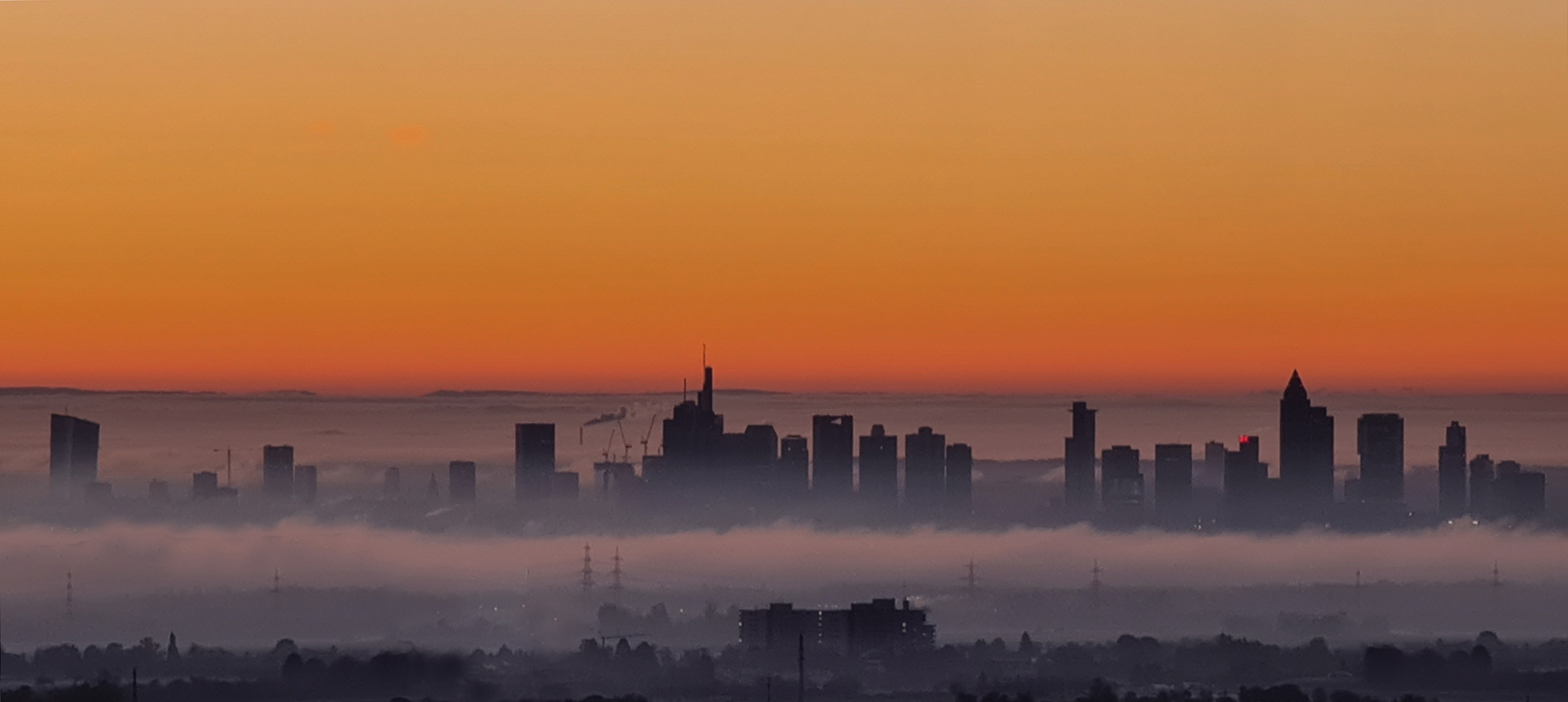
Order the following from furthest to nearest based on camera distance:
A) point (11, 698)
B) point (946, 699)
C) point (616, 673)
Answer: point (616, 673) < point (946, 699) < point (11, 698)

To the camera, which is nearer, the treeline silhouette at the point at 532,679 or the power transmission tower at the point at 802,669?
the treeline silhouette at the point at 532,679

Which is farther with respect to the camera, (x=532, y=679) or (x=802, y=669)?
(x=802, y=669)

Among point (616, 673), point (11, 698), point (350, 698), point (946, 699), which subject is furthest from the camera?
point (616, 673)

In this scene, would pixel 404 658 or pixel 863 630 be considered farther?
pixel 863 630

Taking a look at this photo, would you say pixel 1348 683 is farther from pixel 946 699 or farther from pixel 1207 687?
pixel 946 699

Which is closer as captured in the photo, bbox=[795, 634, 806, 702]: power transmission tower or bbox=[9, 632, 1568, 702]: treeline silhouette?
bbox=[9, 632, 1568, 702]: treeline silhouette

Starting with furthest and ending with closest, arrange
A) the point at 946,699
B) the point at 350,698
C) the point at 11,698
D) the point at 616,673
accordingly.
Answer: the point at 616,673, the point at 946,699, the point at 350,698, the point at 11,698

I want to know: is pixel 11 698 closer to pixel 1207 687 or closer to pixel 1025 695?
pixel 1025 695

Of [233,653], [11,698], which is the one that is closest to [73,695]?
[11,698]

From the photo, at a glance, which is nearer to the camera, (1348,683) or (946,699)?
(946,699)

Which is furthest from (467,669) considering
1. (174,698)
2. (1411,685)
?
(1411,685)
